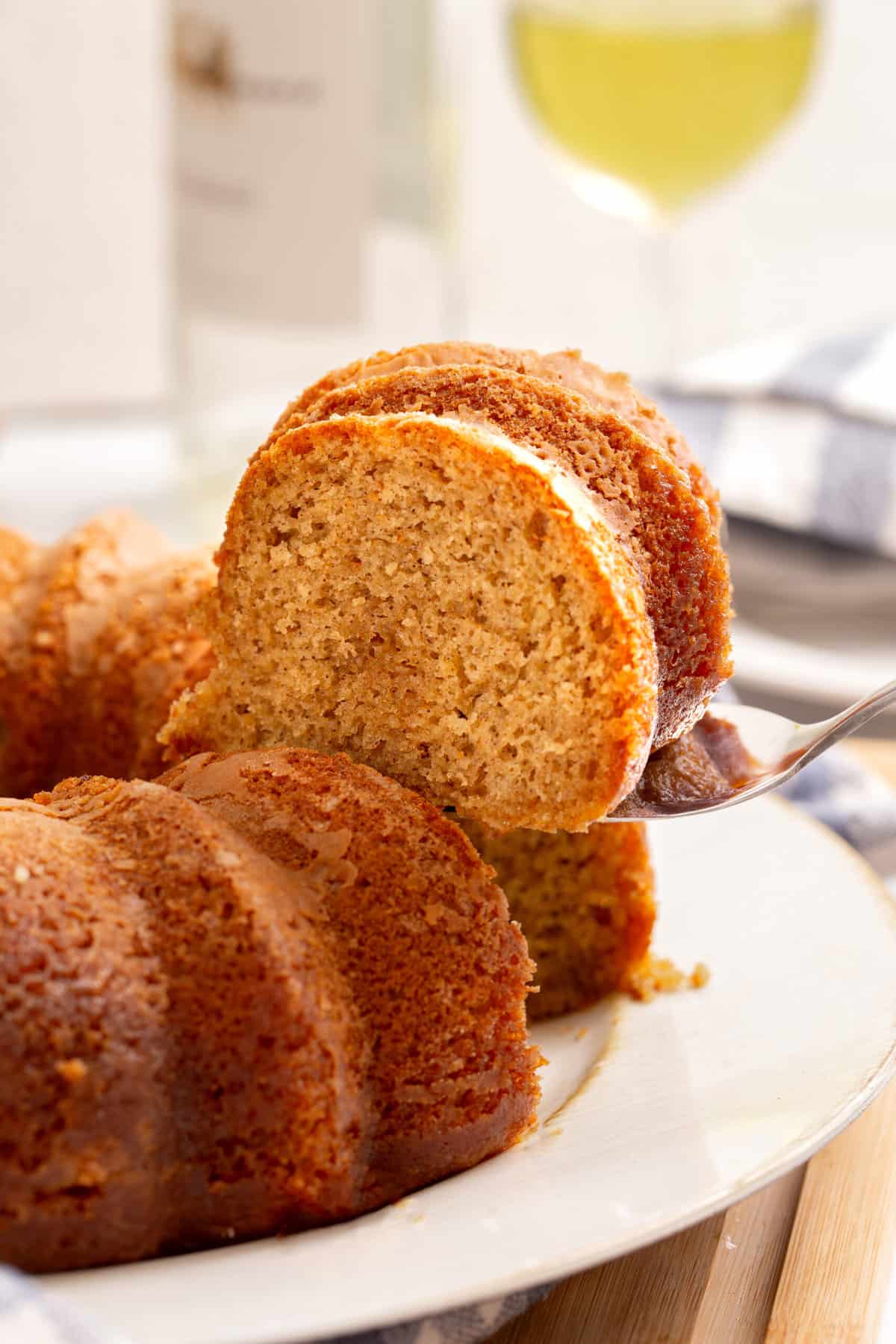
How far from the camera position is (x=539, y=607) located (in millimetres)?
1529

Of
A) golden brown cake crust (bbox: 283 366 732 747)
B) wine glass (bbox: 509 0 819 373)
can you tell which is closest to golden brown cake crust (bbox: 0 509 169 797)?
golden brown cake crust (bbox: 283 366 732 747)

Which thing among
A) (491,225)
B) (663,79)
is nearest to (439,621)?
(663,79)

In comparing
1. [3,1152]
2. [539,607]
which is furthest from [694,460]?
[3,1152]

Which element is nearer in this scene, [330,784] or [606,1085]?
[330,784]

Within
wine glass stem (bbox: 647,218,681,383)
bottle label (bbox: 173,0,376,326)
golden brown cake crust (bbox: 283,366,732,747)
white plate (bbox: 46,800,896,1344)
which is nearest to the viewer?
white plate (bbox: 46,800,896,1344)

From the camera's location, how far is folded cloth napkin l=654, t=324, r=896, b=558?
321cm

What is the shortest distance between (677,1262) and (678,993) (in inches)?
15.5

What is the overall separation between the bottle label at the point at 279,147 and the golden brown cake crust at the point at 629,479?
1.83 m

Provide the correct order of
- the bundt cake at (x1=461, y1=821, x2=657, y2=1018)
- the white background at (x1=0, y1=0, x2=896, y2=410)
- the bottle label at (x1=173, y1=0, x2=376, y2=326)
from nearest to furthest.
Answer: the bundt cake at (x1=461, y1=821, x2=657, y2=1018) → the bottle label at (x1=173, y1=0, x2=376, y2=326) → the white background at (x1=0, y1=0, x2=896, y2=410)

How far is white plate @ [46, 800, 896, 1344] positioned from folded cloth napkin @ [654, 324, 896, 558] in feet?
3.66

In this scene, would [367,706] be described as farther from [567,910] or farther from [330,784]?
[567,910]

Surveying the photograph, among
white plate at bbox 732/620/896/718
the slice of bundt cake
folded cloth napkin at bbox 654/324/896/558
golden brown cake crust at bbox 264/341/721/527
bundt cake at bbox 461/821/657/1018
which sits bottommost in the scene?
white plate at bbox 732/620/896/718

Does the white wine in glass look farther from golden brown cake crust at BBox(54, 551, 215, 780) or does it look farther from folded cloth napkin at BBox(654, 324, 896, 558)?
golden brown cake crust at BBox(54, 551, 215, 780)

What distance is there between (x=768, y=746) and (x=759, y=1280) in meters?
0.61
